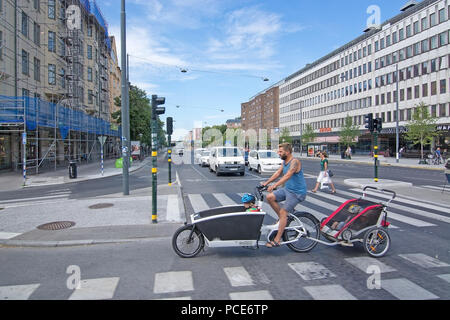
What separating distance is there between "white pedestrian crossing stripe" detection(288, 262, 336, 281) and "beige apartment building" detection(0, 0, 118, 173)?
16.5 metres

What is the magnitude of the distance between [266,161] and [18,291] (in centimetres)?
1759

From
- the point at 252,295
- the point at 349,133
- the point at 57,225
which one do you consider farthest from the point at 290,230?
the point at 349,133

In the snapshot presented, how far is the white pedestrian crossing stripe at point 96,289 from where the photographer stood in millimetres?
4062

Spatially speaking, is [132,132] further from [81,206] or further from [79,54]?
[81,206]

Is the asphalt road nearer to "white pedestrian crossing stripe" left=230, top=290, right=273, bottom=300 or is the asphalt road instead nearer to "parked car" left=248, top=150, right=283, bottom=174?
"white pedestrian crossing stripe" left=230, top=290, right=273, bottom=300

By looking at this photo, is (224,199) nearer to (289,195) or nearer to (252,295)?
(289,195)

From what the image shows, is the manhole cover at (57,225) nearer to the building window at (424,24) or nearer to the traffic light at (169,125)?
the traffic light at (169,125)

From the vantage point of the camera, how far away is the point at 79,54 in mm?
34219

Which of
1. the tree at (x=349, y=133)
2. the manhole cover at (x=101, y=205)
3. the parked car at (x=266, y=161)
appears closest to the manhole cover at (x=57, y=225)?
the manhole cover at (x=101, y=205)

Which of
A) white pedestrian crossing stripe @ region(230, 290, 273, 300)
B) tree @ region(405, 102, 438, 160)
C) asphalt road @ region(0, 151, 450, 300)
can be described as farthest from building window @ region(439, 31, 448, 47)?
white pedestrian crossing stripe @ region(230, 290, 273, 300)

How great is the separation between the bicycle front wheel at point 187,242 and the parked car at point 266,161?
1496 cm

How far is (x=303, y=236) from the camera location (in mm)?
5723

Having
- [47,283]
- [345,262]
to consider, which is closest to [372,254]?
[345,262]
